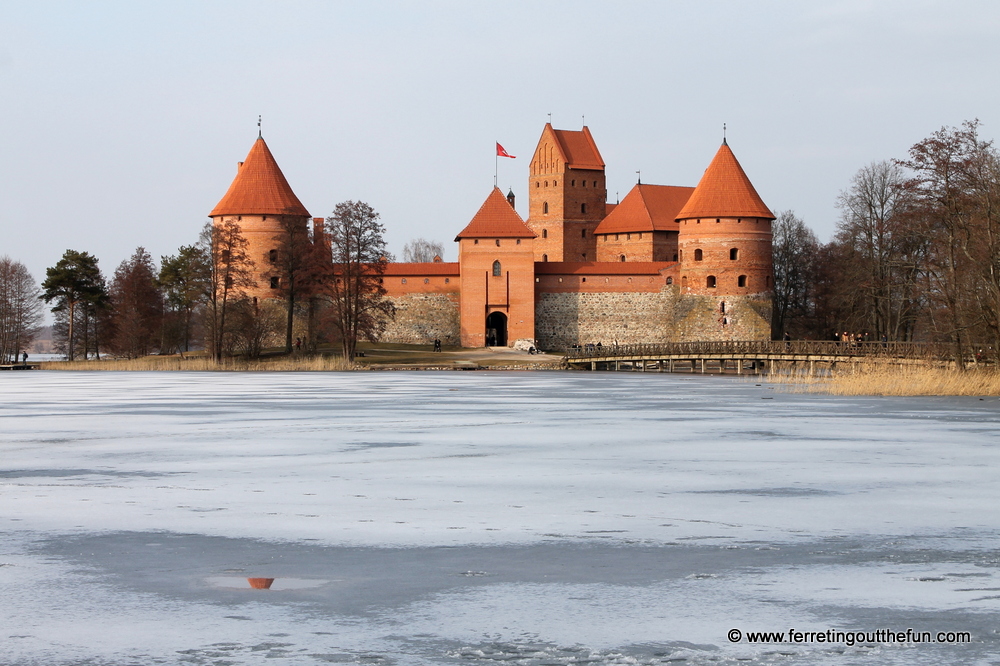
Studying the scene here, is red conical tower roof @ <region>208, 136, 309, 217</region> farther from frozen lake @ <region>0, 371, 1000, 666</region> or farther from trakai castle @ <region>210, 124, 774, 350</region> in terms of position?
frozen lake @ <region>0, 371, 1000, 666</region>

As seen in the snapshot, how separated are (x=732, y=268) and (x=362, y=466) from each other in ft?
123

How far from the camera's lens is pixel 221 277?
39.9 m

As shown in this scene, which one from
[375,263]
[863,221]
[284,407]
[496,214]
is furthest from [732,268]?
[284,407]

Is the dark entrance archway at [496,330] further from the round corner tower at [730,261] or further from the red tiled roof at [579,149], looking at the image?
the red tiled roof at [579,149]

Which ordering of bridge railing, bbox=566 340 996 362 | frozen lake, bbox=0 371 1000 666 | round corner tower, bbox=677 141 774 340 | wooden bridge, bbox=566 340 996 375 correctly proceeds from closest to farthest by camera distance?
1. frozen lake, bbox=0 371 1000 666
2. bridge railing, bbox=566 340 996 362
3. wooden bridge, bbox=566 340 996 375
4. round corner tower, bbox=677 141 774 340

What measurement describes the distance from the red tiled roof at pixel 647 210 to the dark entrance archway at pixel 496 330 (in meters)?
10.3

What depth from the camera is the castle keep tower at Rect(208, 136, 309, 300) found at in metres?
44.2

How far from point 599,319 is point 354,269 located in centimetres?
1199

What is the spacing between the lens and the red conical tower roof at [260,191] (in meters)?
44.2

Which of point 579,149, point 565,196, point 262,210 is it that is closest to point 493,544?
point 262,210

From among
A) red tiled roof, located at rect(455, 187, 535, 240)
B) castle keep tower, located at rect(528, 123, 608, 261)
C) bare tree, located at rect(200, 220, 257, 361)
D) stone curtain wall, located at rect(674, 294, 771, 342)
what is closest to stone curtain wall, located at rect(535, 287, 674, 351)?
stone curtain wall, located at rect(674, 294, 771, 342)

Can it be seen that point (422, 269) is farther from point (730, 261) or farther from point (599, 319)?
point (730, 261)

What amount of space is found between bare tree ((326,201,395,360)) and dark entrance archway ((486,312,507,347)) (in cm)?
612

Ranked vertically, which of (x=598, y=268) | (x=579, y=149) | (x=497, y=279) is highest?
(x=579, y=149)
